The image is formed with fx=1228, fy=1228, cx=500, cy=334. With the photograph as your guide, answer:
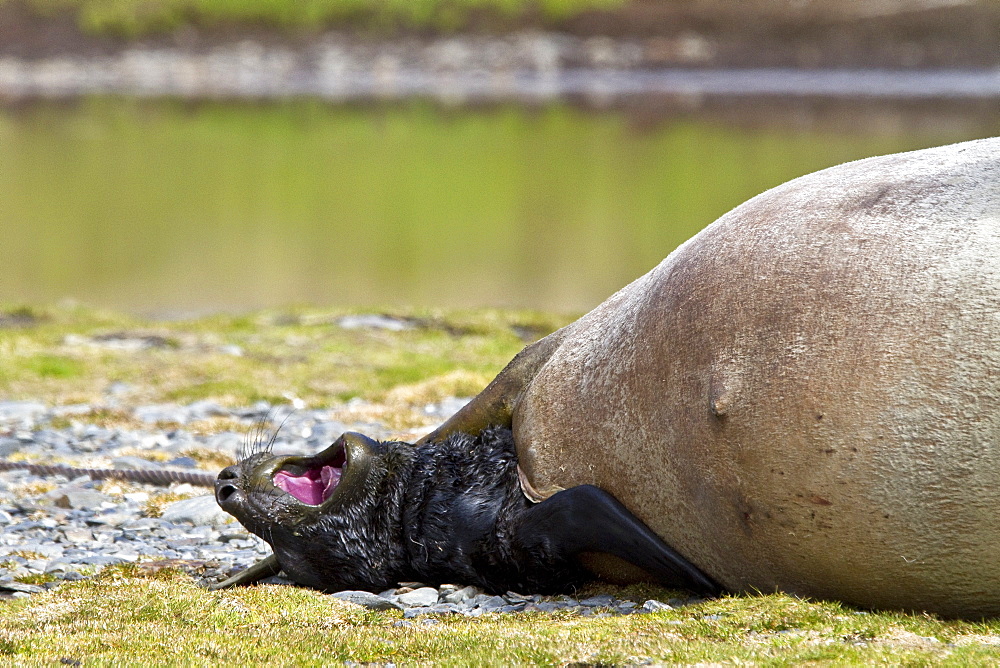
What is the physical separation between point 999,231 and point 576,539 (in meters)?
3.01

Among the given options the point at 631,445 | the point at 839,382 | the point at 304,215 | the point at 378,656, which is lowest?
the point at 304,215

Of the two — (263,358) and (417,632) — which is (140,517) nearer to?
(417,632)

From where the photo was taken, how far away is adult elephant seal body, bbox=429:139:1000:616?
6027mm

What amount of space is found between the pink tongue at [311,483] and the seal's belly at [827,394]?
172cm

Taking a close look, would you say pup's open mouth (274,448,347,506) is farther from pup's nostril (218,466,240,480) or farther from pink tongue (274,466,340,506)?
pup's nostril (218,466,240,480)

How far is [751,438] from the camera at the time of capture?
655 cm

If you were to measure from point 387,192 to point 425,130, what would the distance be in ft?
74.2

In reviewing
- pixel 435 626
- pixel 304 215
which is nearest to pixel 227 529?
pixel 435 626

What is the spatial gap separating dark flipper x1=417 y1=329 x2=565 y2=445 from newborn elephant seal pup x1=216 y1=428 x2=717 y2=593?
0.33 ft

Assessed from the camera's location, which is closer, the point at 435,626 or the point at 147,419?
the point at 435,626

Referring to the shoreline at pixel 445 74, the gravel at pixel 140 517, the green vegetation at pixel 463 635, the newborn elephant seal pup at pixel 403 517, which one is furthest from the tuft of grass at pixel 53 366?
the shoreline at pixel 445 74

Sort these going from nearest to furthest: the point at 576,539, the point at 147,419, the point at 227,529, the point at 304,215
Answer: the point at 576,539 → the point at 227,529 → the point at 147,419 → the point at 304,215

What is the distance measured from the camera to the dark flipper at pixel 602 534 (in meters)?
7.16

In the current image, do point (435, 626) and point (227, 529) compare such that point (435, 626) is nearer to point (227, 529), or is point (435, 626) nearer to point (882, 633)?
point (882, 633)
